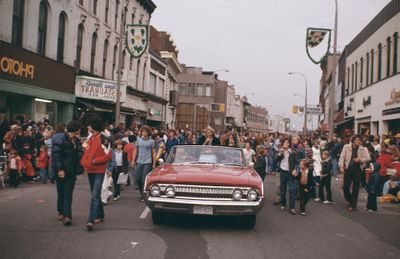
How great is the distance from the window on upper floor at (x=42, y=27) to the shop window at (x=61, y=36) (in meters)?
1.46

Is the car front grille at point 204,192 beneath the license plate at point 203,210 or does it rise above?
above

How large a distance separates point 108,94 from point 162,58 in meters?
23.5

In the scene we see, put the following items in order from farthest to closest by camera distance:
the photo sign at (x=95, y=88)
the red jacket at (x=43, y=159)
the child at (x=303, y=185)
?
1. the photo sign at (x=95, y=88)
2. the red jacket at (x=43, y=159)
3. the child at (x=303, y=185)

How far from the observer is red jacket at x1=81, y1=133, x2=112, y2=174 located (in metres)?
7.61

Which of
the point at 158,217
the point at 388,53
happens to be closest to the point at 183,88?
the point at 388,53

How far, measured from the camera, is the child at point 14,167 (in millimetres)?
12633

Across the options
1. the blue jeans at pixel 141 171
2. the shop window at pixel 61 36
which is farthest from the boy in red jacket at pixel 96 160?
the shop window at pixel 61 36

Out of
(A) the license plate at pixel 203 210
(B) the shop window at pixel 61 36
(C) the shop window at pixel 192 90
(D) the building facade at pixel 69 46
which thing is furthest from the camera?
(C) the shop window at pixel 192 90

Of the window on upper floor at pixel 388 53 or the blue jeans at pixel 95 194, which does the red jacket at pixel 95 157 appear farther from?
the window on upper floor at pixel 388 53

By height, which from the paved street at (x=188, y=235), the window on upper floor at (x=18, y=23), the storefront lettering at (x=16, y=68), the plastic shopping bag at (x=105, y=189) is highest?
the window on upper floor at (x=18, y=23)

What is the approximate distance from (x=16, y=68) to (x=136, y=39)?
294 inches

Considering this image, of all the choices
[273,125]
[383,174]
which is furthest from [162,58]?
[273,125]

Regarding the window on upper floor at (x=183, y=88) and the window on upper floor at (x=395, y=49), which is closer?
the window on upper floor at (x=395, y=49)

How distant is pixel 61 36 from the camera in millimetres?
23625
